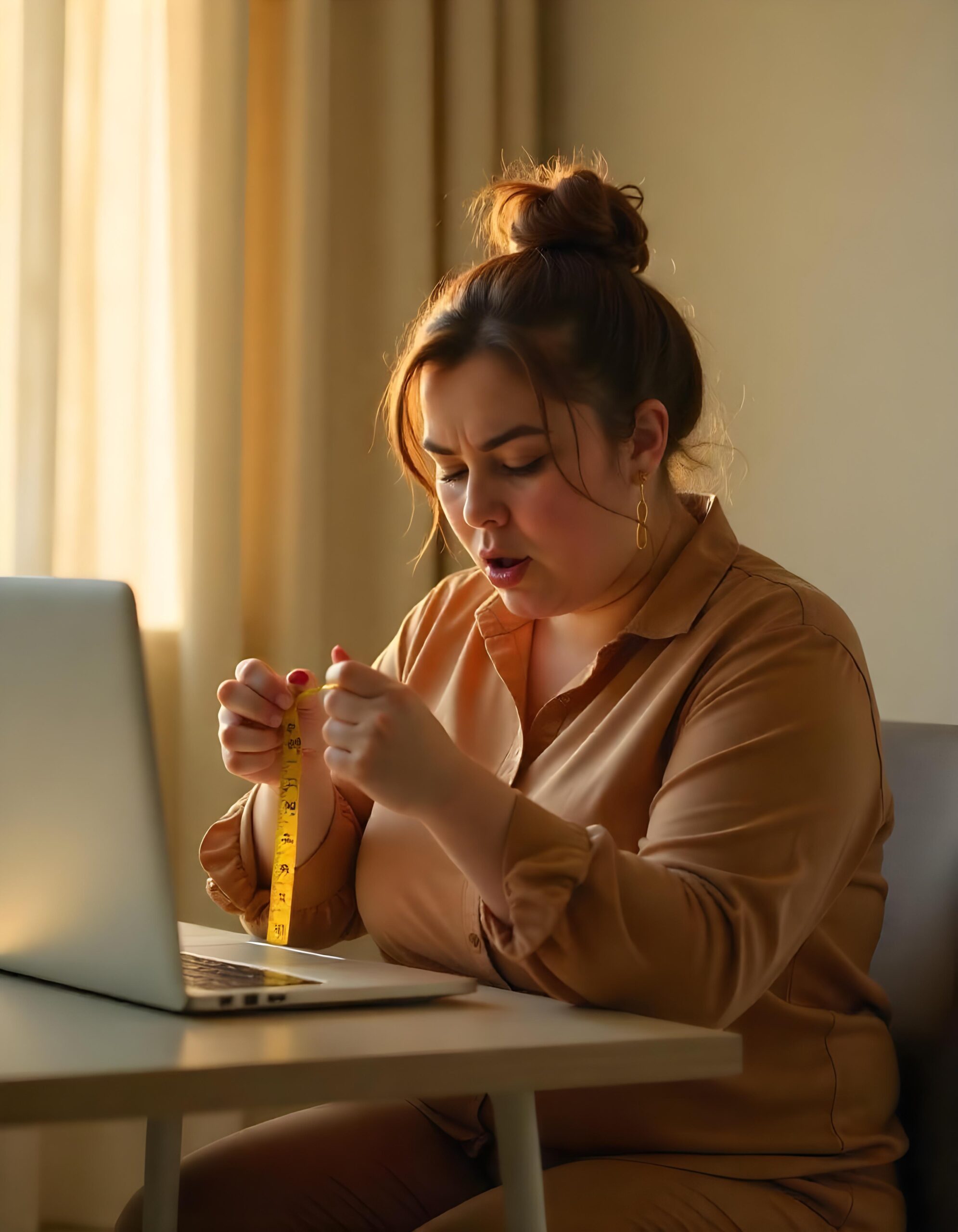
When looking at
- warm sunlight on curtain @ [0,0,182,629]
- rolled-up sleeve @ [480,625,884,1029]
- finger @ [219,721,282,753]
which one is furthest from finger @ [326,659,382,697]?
warm sunlight on curtain @ [0,0,182,629]

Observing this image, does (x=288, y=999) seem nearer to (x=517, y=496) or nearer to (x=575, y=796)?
(x=575, y=796)

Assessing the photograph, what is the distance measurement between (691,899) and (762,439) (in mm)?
1496

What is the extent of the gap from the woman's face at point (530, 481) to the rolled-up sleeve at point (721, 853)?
0.69 ft

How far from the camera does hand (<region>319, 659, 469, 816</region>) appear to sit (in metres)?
0.97

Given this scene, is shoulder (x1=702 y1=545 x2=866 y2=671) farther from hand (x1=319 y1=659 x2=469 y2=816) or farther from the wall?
the wall

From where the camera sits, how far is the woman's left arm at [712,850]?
959 mm

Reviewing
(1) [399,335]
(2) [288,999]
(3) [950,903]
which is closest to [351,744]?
(2) [288,999]

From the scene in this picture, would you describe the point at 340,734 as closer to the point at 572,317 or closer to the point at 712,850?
the point at 712,850

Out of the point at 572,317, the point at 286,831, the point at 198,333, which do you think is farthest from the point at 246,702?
the point at 198,333

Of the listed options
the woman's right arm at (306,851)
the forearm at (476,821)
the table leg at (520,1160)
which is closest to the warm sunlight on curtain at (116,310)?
the woman's right arm at (306,851)

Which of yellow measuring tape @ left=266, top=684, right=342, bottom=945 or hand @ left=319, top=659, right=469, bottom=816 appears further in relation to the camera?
yellow measuring tape @ left=266, top=684, right=342, bottom=945

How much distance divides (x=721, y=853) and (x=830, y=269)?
1.47 m

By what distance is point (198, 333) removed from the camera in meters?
2.35

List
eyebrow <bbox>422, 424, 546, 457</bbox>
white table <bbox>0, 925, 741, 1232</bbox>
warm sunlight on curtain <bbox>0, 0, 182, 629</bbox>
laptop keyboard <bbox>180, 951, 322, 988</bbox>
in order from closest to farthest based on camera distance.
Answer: white table <bbox>0, 925, 741, 1232</bbox> < laptop keyboard <bbox>180, 951, 322, 988</bbox> < eyebrow <bbox>422, 424, 546, 457</bbox> < warm sunlight on curtain <bbox>0, 0, 182, 629</bbox>
